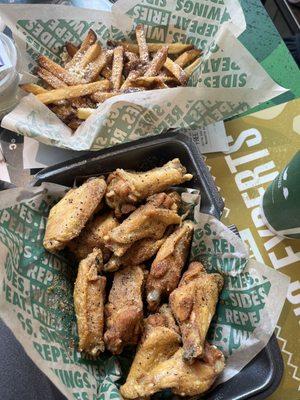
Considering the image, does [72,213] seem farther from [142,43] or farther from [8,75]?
[142,43]

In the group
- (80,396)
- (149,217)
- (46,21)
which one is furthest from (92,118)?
(80,396)

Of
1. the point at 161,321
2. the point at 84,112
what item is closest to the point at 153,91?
the point at 84,112

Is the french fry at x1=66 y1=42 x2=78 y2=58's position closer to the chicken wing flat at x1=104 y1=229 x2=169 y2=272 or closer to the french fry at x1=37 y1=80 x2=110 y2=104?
the french fry at x1=37 y1=80 x2=110 y2=104

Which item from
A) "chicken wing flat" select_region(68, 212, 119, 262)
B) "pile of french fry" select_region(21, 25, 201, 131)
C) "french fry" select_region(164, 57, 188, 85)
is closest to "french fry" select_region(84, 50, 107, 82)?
"pile of french fry" select_region(21, 25, 201, 131)

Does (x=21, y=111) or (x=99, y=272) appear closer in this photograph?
(x=99, y=272)

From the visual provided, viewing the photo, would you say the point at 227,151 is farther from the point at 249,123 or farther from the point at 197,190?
the point at 197,190

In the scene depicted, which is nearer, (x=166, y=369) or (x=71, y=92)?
(x=166, y=369)

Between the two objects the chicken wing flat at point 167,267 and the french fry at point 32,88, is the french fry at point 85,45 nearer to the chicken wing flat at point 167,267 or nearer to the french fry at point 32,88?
the french fry at point 32,88
